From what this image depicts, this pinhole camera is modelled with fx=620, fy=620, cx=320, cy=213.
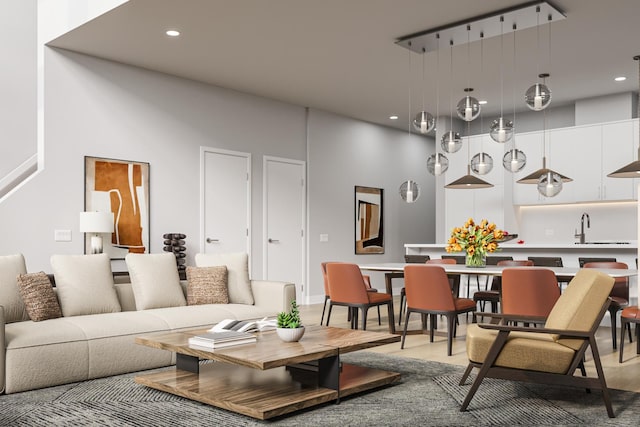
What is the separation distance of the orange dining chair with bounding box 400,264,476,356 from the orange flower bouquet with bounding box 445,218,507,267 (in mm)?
648

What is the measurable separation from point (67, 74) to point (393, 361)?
15.1 ft

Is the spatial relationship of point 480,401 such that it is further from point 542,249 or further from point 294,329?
point 542,249

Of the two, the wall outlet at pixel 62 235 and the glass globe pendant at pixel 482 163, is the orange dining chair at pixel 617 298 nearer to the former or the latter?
the glass globe pendant at pixel 482 163

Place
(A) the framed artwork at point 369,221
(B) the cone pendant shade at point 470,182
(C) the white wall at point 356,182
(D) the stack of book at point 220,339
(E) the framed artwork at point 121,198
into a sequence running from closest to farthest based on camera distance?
(D) the stack of book at point 220,339, (E) the framed artwork at point 121,198, (B) the cone pendant shade at point 470,182, (C) the white wall at point 356,182, (A) the framed artwork at point 369,221

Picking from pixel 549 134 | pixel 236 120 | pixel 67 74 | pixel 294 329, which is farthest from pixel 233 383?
pixel 549 134

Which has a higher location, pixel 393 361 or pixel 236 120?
pixel 236 120

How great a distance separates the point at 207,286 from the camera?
5.73 metres

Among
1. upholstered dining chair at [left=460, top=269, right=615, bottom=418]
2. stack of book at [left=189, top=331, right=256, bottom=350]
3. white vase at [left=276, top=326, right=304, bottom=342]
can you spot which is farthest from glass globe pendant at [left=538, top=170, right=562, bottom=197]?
stack of book at [left=189, top=331, right=256, bottom=350]

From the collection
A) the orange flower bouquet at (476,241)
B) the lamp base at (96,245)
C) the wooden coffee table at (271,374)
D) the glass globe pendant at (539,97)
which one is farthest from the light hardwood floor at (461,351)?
the lamp base at (96,245)

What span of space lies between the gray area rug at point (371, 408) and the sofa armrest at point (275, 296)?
1.72 m

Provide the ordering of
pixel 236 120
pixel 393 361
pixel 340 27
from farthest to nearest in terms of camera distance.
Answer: pixel 236 120 < pixel 340 27 < pixel 393 361

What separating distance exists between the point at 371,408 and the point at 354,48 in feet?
14.1

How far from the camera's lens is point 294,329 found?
3875mm

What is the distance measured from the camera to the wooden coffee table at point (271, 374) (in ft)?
11.3
